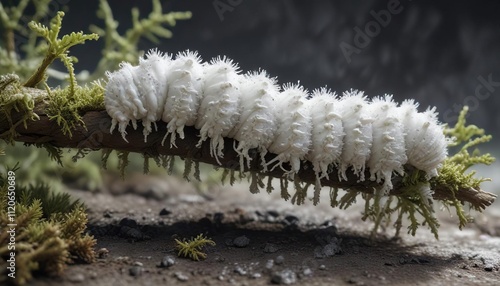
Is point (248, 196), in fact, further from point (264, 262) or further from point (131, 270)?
point (131, 270)

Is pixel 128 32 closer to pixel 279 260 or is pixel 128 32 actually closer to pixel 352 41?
pixel 352 41

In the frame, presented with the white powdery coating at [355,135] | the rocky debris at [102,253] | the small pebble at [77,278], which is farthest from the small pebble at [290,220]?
the small pebble at [77,278]

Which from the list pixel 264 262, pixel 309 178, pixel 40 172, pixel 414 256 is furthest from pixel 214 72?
pixel 40 172

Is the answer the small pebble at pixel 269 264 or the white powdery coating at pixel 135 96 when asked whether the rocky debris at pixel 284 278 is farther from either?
the white powdery coating at pixel 135 96

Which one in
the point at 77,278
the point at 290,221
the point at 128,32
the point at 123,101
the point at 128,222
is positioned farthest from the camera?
the point at 128,32

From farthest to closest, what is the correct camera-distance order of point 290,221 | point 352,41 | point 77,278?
point 352,41
point 290,221
point 77,278

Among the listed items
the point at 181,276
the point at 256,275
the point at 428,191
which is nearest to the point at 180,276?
the point at 181,276

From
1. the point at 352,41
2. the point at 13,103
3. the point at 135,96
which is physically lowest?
the point at 13,103
